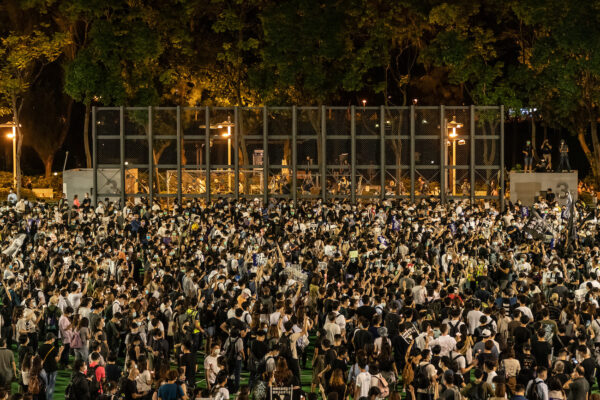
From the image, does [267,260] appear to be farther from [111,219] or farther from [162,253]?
[111,219]

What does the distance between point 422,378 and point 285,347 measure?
2368 millimetres

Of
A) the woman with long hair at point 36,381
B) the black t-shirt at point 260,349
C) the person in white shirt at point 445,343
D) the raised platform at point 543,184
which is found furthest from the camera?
the raised platform at point 543,184

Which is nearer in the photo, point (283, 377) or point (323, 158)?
point (283, 377)

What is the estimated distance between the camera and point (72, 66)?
42.7m

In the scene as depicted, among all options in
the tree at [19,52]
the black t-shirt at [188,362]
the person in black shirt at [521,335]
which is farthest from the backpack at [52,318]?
the tree at [19,52]

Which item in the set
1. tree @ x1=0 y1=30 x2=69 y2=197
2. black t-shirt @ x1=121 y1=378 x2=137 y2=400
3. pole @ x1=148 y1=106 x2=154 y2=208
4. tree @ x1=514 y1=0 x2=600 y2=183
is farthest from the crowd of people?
tree @ x1=0 y1=30 x2=69 y2=197

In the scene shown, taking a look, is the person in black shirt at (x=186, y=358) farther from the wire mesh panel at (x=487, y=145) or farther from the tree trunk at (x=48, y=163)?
the tree trunk at (x=48, y=163)

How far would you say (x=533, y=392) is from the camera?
41.6ft

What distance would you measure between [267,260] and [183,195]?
49.8 feet

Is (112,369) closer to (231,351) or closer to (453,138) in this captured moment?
(231,351)

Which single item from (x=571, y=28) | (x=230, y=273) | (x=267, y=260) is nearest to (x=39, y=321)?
(x=230, y=273)

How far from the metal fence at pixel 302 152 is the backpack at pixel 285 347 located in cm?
2216

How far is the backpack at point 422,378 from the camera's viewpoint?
13234mm

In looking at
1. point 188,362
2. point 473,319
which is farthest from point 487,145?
point 188,362
